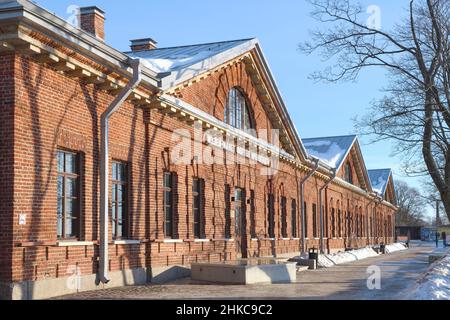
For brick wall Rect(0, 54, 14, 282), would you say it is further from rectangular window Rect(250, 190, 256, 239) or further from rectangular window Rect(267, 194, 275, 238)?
rectangular window Rect(267, 194, 275, 238)

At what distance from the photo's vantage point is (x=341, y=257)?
31.0 m

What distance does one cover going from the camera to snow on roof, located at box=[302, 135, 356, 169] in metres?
43.5

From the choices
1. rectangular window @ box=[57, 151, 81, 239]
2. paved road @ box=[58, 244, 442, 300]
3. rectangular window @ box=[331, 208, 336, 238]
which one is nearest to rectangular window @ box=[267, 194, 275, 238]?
paved road @ box=[58, 244, 442, 300]

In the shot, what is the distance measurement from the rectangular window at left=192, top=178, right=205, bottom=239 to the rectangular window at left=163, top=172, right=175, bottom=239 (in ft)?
5.90

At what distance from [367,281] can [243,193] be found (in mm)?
7365

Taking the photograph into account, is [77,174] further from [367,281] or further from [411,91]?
[411,91]

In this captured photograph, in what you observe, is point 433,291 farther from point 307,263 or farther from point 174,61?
point 307,263

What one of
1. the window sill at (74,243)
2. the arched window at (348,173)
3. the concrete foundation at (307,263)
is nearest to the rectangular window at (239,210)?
the concrete foundation at (307,263)

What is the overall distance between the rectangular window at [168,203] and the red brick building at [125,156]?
0.15ft

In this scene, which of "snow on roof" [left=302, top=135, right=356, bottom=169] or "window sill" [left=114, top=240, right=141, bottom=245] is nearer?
"window sill" [left=114, top=240, right=141, bottom=245]

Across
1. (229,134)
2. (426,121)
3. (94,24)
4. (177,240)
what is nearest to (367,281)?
(177,240)

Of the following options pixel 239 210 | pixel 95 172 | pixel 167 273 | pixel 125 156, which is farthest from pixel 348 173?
pixel 95 172

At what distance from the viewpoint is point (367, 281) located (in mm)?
19219

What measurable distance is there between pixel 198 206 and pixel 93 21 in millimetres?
6865
